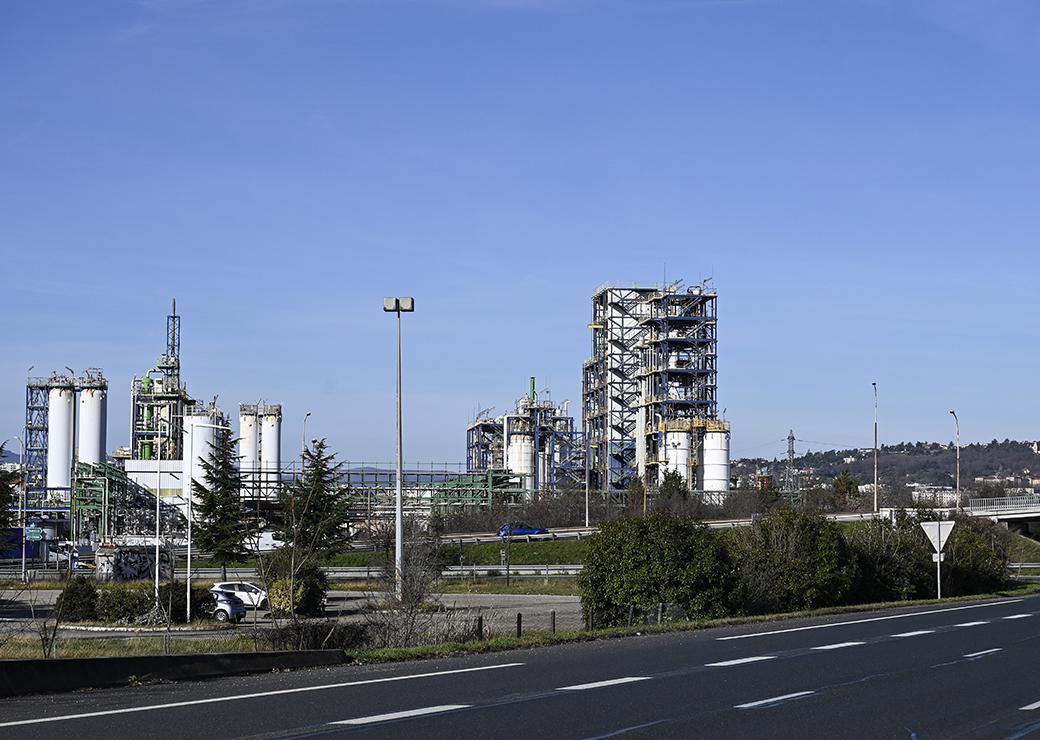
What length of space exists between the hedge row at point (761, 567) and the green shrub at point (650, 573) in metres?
0.03

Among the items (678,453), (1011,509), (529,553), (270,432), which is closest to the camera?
(529,553)

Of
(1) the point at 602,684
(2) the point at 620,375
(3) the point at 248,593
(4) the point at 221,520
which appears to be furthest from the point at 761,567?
(2) the point at 620,375

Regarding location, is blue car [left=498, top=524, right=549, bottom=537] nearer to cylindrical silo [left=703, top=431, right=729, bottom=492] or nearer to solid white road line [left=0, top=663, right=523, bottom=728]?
cylindrical silo [left=703, top=431, right=729, bottom=492]

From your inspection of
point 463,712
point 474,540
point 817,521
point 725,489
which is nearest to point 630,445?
point 725,489

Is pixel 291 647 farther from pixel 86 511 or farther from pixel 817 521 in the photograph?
pixel 86 511

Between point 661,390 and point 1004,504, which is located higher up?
point 661,390

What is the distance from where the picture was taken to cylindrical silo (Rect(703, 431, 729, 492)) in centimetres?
10581

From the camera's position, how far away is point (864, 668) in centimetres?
1878

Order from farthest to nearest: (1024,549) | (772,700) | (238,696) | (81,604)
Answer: (1024,549), (81,604), (772,700), (238,696)

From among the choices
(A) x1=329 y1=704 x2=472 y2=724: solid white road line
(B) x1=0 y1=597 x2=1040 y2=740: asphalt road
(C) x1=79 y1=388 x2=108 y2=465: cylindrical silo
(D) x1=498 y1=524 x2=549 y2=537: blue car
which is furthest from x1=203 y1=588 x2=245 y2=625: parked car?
(C) x1=79 y1=388 x2=108 y2=465: cylindrical silo

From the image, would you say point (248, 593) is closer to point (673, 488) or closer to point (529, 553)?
point (529, 553)

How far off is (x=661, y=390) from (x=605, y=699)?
93171 mm

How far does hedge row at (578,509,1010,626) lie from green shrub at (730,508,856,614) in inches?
1.2

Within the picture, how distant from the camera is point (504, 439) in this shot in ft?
418
